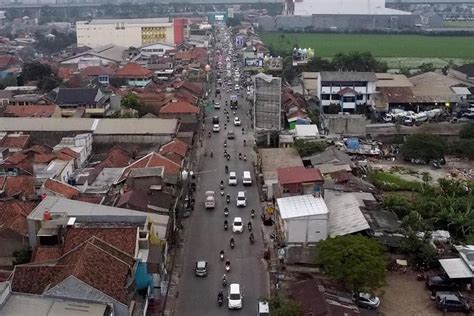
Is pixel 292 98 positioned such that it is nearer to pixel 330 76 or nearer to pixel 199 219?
pixel 330 76

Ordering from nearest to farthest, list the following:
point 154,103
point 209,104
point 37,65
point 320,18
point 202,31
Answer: point 154,103 → point 209,104 → point 37,65 → point 202,31 → point 320,18

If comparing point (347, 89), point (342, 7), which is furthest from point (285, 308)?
point (342, 7)

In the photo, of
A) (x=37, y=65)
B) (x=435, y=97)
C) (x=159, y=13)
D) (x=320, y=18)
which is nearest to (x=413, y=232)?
(x=435, y=97)

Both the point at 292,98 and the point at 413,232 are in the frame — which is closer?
the point at 413,232

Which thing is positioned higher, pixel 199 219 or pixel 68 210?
pixel 68 210

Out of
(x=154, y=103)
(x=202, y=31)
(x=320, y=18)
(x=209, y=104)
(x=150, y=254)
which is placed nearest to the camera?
(x=150, y=254)

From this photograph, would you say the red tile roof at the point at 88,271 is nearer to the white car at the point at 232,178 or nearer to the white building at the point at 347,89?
the white car at the point at 232,178

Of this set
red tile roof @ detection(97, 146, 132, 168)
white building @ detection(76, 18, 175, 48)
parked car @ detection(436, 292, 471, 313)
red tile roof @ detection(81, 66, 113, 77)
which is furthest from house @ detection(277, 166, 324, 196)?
white building @ detection(76, 18, 175, 48)
